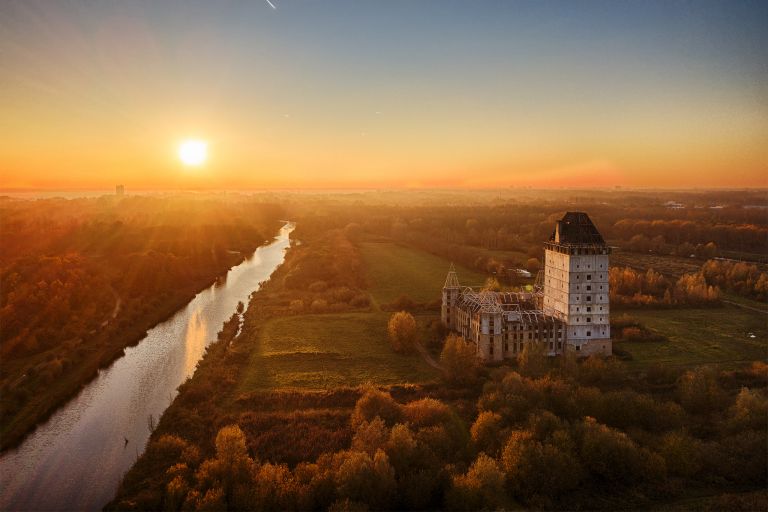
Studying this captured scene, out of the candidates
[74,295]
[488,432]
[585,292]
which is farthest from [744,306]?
[74,295]

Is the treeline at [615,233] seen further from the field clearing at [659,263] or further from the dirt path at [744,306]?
the dirt path at [744,306]

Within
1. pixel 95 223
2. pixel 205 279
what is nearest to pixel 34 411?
pixel 205 279

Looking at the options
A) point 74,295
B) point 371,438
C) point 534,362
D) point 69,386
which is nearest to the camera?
point 371,438

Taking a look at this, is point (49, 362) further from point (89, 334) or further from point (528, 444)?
point (528, 444)

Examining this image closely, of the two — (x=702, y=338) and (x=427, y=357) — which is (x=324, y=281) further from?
(x=702, y=338)

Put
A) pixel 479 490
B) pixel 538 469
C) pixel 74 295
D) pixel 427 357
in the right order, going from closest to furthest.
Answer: pixel 479 490, pixel 538 469, pixel 427 357, pixel 74 295
